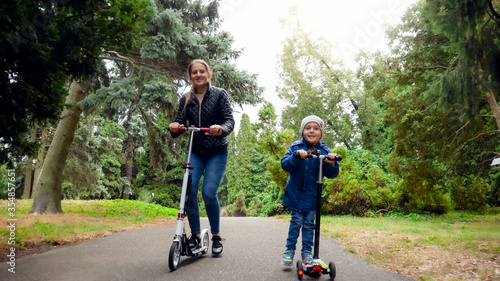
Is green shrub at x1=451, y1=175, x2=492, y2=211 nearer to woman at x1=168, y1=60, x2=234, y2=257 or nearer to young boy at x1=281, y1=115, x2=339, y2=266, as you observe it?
young boy at x1=281, y1=115, x2=339, y2=266

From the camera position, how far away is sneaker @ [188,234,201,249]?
347cm

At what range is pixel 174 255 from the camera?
117 inches

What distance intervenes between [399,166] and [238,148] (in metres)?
34.0

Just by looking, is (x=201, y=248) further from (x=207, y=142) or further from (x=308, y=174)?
(x=308, y=174)

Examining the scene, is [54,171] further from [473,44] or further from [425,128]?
[425,128]

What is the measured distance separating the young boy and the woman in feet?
2.46

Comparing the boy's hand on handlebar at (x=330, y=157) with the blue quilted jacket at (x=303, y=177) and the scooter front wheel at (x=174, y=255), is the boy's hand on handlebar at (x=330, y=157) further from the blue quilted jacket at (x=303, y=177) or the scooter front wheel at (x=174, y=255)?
the scooter front wheel at (x=174, y=255)

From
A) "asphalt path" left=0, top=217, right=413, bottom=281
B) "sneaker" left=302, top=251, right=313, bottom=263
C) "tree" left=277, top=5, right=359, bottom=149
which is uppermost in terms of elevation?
"tree" left=277, top=5, right=359, bottom=149

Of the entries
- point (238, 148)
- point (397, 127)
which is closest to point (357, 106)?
point (397, 127)

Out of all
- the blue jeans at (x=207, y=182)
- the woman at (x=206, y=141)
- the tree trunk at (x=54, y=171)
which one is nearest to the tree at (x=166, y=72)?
the tree trunk at (x=54, y=171)

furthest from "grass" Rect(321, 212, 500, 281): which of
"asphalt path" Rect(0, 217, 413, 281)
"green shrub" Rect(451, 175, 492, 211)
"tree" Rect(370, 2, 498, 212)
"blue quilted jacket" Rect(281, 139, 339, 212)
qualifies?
"green shrub" Rect(451, 175, 492, 211)

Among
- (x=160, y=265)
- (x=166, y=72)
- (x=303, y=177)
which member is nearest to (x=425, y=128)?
(x=166, y=72)

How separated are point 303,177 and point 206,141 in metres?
1.12

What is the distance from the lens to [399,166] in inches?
468
